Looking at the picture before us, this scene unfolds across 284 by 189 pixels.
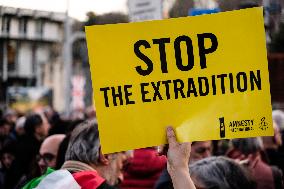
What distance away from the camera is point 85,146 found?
339cm

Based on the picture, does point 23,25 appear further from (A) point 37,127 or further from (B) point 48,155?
(B) point 48,155

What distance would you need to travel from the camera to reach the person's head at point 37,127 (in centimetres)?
723

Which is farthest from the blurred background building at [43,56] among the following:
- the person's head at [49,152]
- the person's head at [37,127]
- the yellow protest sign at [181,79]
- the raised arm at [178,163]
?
the raised arm at [178,163]

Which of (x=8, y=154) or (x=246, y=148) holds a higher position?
(x=246, y=148)

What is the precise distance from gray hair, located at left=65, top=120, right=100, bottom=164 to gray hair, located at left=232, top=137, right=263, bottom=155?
1619mm

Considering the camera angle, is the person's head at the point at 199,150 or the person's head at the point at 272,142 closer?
the person's head at the point at 199,150

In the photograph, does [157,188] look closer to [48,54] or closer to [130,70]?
[130,70]

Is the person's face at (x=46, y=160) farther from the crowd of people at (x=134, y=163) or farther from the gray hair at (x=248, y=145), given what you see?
the gray hair at (x=248, y=145)

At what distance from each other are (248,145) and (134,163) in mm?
803

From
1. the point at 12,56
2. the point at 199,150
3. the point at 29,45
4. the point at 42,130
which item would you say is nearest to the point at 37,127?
the point at 42,130

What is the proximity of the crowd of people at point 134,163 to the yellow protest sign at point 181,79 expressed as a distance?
12 centimetres

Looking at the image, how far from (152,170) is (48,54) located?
198 feet

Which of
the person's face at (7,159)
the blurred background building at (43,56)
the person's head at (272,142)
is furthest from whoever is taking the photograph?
the blurred background building at (43,56)

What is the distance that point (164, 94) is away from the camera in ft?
9.21
